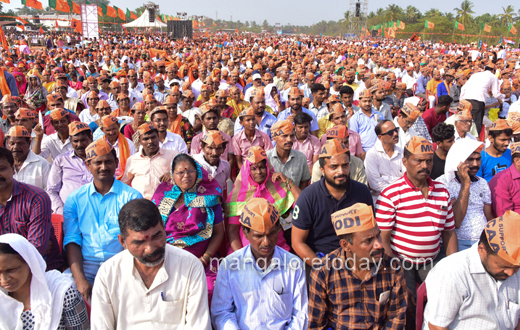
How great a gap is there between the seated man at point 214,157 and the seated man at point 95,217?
1.21 meters

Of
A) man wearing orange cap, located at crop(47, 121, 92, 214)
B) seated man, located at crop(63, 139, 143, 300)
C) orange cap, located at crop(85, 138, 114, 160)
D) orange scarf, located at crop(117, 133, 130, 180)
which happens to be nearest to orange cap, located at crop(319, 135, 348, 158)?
seated man, located at crop(63, 139, 143, 300)

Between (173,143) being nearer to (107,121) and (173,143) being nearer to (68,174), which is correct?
(107,121)

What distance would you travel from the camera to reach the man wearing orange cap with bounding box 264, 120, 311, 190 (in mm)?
4211

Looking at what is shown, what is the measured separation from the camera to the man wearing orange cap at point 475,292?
2182 mm

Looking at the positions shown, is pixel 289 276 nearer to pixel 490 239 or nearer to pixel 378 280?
pixel 378 280

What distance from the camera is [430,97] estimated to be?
368 inches

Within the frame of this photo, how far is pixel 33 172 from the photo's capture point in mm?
3873

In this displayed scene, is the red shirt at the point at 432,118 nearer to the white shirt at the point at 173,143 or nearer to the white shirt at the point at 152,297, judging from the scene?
the white shirt at the point at 173,143

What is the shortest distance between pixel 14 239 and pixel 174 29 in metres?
32.1

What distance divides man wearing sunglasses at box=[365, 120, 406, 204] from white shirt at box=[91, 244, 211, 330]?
2.76 m

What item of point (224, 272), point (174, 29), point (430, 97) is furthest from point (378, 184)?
point (174, 29)

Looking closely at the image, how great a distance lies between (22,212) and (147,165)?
5.04ft

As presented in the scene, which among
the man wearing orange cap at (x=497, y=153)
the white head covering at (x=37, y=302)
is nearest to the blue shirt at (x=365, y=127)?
the man wearing orange cap at (x=497, y=153)

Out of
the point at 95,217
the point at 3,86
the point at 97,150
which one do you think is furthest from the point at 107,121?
the point at 3,86
